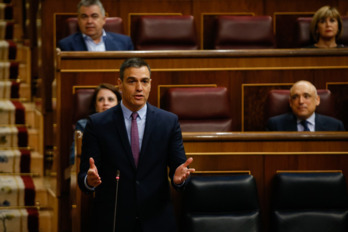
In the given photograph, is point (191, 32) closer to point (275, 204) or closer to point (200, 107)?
point (200, 107)

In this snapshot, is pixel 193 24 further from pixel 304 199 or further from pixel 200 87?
pixel 304 199

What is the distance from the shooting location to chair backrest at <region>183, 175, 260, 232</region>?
80 cm

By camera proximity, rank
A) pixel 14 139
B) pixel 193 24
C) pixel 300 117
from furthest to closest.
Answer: pixel 193 24 < pixel 14 139 < pixel 300 117

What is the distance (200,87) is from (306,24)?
1.20 ft

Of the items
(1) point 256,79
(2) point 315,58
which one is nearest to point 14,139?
(1) point 256,79

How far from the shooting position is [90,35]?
121 cm

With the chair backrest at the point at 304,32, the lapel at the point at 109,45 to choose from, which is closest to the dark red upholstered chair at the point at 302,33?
the chair backrest at the point at 304,32

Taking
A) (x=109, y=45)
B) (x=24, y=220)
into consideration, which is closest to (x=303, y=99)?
(x=109, y=45)

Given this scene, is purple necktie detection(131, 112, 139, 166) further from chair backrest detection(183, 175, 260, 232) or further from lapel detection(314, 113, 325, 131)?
lapel detection(314, 113, 325, 131)

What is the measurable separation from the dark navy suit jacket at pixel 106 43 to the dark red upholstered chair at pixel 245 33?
225 millimetres

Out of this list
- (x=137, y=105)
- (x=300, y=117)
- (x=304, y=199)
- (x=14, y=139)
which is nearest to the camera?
(x=137, y=105)

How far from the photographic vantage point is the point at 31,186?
112 cm

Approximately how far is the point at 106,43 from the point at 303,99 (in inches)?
15.8

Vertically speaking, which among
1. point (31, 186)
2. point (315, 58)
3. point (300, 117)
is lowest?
point (31, 186)
